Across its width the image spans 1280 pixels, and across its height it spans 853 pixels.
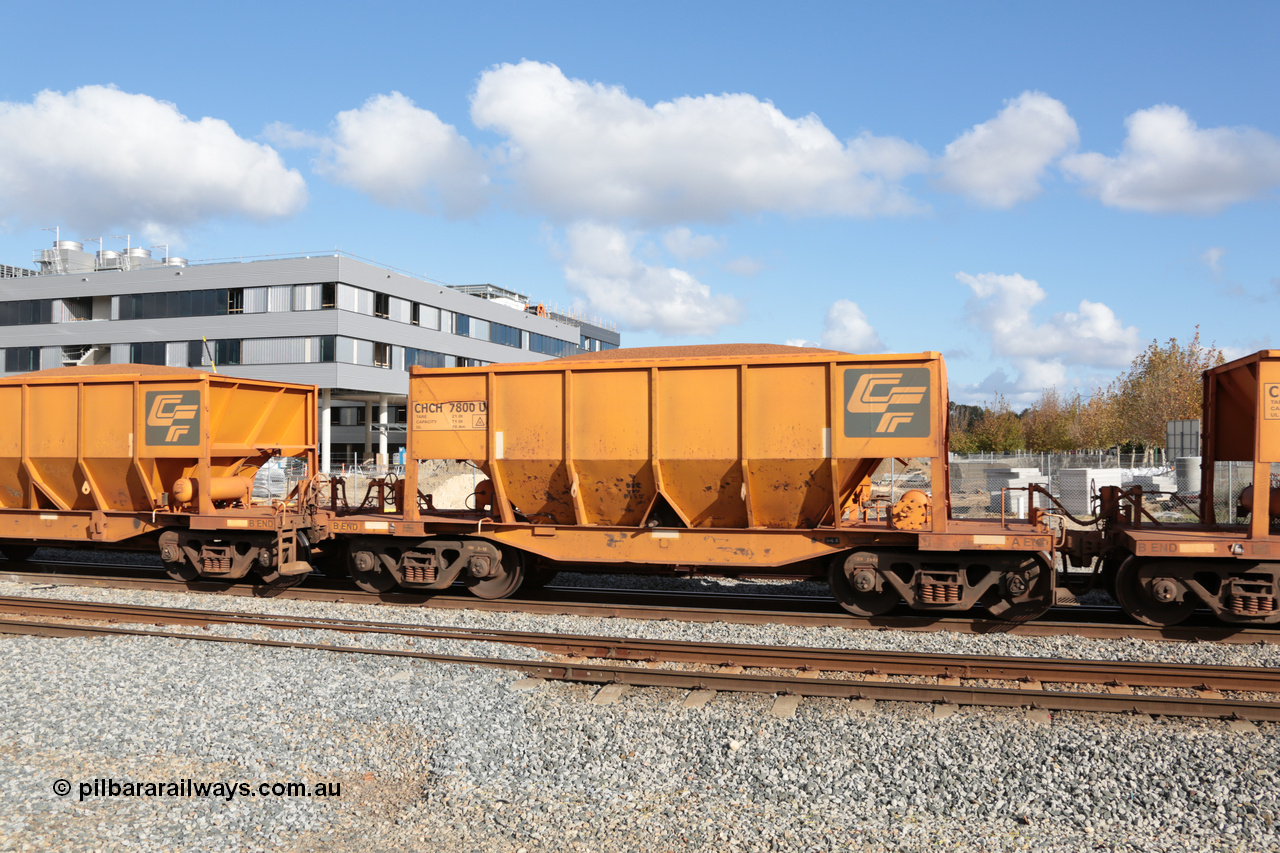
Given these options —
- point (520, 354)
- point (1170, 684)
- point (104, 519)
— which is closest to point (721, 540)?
point (1170, 684)

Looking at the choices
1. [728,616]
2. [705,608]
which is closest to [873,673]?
[728,616]

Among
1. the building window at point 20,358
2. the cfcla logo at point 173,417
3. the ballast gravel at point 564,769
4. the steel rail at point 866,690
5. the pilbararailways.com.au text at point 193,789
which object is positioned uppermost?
the building window at point 20,358

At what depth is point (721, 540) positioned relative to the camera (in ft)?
35.5

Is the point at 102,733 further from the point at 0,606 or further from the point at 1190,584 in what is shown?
the point at 1190,584

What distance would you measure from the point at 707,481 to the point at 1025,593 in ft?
13.3

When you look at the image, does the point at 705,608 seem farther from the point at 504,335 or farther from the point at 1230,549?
the point at 504,335

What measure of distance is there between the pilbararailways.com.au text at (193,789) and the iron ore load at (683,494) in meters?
5.56

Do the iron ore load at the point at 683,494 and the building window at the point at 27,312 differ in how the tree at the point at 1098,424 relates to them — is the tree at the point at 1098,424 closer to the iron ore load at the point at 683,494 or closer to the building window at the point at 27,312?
the iron ore load at the point at 683,494

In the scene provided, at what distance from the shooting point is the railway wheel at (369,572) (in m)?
12.0

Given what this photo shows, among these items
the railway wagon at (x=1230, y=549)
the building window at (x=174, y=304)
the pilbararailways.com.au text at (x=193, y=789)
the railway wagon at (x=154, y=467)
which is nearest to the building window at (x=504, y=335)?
the building window at (x=174, y=304)

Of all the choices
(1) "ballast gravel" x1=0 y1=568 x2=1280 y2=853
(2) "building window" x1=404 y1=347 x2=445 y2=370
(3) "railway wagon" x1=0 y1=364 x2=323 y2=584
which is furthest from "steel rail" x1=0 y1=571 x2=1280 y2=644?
(2) "building window" x1=404 y1=347 x2=445 y2=370

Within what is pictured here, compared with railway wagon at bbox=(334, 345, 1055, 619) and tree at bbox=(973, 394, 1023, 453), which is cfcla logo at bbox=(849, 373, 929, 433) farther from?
tree at bbox=(973, 394, 1023, 453)

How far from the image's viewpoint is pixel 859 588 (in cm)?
1030

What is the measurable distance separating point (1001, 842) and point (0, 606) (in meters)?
13.1
